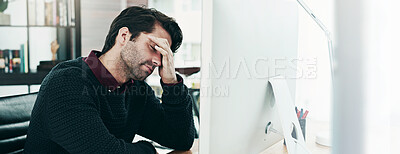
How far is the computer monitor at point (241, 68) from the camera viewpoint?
0.60 m

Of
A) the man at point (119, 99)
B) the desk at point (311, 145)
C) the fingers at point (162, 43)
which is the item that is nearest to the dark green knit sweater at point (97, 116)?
the man at point (119, 99)

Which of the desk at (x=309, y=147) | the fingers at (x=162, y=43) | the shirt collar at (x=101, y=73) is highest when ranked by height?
the fingers at (x=162, y=43)

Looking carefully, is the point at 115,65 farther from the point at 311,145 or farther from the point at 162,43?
the point at 311,145

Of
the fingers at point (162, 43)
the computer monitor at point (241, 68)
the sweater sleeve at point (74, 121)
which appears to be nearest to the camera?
the computer monitor at point (241, 68)

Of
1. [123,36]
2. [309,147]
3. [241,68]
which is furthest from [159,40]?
[309,147]

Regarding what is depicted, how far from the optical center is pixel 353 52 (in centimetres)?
26

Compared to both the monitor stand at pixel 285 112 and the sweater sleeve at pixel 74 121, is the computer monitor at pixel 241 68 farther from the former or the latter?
the sweater sleeve at pixel 74 121

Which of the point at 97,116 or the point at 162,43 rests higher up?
the point at 162,43

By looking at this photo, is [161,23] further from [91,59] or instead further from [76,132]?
[76,132]

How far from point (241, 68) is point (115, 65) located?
509mm

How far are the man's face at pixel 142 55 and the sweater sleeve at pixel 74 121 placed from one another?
0.71ft

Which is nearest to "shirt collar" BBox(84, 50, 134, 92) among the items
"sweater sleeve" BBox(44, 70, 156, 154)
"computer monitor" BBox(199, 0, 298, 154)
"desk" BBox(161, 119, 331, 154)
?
"sweater sleeve" BBox(44, 70, 156, 154)

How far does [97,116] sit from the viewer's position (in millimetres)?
847

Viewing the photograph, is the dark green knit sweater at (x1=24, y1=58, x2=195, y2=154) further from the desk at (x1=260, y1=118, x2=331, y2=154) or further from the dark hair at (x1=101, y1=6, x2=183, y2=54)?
the desk at (x1=260, y1=118, x2=331, y2=154)
